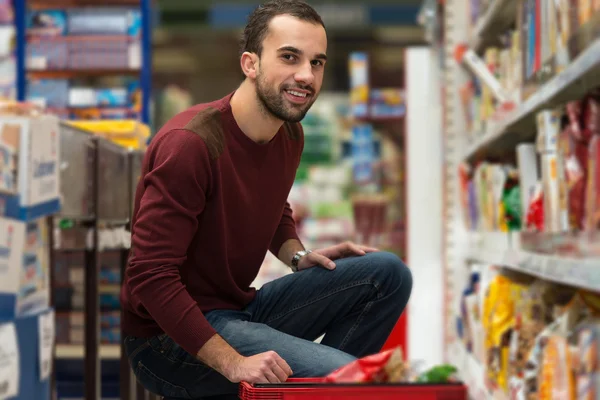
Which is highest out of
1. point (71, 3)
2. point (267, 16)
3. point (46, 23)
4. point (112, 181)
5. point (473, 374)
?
point (71, 3)

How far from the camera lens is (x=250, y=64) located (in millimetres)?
1801

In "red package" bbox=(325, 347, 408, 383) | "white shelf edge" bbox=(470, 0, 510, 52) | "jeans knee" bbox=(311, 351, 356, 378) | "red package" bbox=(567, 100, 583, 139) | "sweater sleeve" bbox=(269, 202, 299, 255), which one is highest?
"white shelf edge" bbox=(470, 0, 510, 52)

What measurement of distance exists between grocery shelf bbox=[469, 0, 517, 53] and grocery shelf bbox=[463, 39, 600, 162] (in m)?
0.43

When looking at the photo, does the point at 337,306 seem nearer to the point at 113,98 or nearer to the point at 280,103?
the point at 280,103

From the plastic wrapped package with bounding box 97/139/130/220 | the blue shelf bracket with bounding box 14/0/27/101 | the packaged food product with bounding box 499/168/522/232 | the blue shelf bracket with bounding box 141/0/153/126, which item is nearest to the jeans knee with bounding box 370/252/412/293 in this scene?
the packaged food product with bounding box 499/168/522/232

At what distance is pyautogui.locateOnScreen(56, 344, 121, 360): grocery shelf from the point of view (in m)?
3.44

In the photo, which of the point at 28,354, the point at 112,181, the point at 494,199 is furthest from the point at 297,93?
the point at 494,199

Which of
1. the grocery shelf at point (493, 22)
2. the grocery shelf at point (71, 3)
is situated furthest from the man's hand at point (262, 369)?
the grocery shelf at point (71, 3)

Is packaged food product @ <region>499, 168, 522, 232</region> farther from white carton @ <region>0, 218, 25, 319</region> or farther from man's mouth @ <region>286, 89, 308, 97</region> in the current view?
white carton @ <region>0, 218, 25, 319</region>

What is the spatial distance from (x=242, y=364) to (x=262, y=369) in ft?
0.20

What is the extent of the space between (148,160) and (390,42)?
28.7 ft

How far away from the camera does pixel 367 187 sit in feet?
20.7

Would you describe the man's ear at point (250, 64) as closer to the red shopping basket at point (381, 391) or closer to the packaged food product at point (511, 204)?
the red shopping basket at point (381, 391)

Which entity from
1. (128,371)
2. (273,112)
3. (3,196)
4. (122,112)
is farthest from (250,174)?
(122,112)
